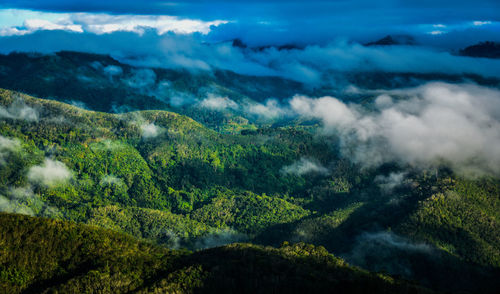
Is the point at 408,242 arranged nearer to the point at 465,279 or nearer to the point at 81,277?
the point at 465,279

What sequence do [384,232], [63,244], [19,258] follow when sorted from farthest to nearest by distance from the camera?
[384,232]
[63,244]
[19,258]

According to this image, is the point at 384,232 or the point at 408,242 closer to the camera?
the point at 408,242

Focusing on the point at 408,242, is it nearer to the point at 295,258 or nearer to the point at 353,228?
the point at 353,228

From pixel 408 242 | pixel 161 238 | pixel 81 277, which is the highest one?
pixel 81 277

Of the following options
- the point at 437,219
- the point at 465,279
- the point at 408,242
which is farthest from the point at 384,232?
the point at 465,279

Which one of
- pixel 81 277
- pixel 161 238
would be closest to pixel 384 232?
pixel 161 238

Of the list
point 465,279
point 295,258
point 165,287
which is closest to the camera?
point 165,287

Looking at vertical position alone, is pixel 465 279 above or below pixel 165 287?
below
